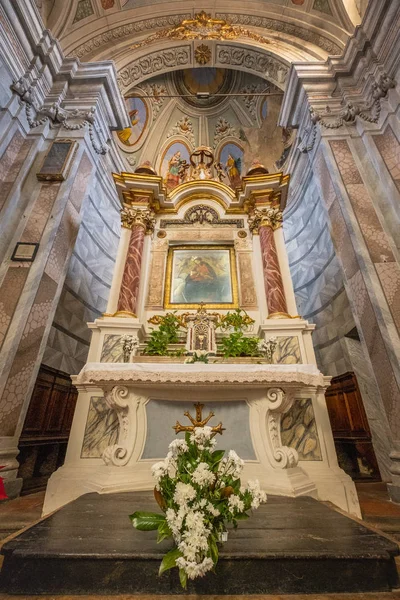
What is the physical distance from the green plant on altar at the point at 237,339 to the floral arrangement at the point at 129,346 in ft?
4.26

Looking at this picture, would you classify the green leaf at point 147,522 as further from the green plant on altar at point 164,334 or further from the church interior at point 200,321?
the green plant on altar at point 164,334

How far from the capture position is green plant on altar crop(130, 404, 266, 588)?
1.30 meters

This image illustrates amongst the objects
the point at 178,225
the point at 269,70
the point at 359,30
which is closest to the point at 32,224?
the point at 178,225

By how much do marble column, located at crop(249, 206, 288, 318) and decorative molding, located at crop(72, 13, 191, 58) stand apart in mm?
7728

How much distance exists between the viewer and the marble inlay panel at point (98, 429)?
3676 mm

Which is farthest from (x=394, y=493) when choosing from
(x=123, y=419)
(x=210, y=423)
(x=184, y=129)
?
(x=184, y=129)

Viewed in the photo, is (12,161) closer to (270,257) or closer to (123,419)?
(270,257)

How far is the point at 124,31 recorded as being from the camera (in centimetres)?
978

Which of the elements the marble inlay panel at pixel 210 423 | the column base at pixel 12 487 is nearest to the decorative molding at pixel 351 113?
the marble inlay panel at pixel 210 423

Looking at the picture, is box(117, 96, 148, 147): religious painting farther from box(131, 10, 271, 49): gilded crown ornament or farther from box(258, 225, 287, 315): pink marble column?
box(258, 225, 287, 315): pink marble column

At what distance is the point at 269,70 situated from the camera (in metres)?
9.59

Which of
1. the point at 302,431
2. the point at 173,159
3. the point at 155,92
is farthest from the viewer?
the point at 173,159

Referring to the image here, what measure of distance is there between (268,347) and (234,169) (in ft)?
33.0

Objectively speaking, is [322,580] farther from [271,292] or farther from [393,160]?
[393,160]
